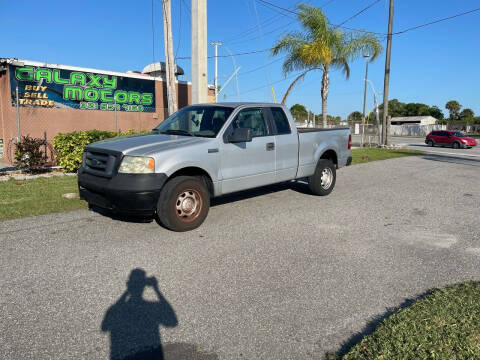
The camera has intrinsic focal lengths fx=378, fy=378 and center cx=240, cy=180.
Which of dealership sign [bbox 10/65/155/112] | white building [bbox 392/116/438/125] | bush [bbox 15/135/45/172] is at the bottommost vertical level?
bush [bbox 15/135/45/172]

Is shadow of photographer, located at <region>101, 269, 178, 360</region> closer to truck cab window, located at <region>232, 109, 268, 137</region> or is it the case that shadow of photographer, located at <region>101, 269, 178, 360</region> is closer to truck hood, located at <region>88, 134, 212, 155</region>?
truck hood, located at <region>88, 134, 212, 155</region>

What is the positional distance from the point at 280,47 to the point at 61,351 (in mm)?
19345

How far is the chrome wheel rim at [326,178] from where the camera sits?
8.34m

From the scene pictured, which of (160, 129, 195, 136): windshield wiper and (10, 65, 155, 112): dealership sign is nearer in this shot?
(160, 129, 195, 136): windshield wiper

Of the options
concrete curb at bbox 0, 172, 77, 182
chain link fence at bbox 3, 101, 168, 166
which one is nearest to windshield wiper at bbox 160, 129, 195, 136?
concrete curb at bbox 0, 172, 77, 182

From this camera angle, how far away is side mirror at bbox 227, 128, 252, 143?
5926 mm

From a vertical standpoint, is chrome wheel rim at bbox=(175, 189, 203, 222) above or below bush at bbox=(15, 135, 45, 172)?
below

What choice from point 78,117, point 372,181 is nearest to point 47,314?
point 372,181

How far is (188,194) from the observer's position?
18.4 feet

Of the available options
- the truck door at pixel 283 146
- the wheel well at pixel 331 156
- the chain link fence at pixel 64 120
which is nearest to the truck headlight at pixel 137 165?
the truck door at pixel 283 146

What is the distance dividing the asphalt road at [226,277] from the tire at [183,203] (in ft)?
0.74

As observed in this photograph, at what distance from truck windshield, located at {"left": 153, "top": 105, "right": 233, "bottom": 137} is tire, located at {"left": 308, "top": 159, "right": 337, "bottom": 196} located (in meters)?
2.67

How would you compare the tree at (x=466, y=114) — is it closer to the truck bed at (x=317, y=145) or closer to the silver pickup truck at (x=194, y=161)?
the truck bed at (x=317, y=145)

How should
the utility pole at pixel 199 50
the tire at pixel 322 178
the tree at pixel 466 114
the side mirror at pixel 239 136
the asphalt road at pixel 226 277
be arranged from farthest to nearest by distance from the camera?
the tree at pixel 466 114 → the utility pole at pixel 199 50 → the tire at pixel 322 178 → the side mirror at pixel 239 136 → the asphalt road at pixel 226 277
